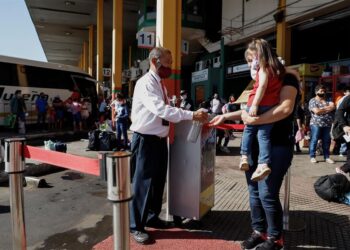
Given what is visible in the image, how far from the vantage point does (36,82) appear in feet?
57.7

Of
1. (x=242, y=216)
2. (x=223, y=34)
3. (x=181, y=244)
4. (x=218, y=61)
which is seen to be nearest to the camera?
(x=181, y=244)

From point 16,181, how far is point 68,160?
0.51 meters

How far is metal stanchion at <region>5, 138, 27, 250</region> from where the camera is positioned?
2797 mm

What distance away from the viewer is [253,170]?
130 inches

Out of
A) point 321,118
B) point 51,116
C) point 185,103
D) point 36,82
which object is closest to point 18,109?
point 51,116

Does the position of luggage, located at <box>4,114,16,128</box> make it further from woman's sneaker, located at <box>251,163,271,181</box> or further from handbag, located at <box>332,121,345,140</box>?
woman's sneaker, located at <box>251,163,271,181</box>

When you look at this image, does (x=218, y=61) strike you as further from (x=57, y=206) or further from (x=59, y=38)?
(x=59, y=38)

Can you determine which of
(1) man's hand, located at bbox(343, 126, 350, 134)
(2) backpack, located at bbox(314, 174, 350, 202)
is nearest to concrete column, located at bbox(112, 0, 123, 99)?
(2) backpack, located at bbox(314, 174, 350, 202)

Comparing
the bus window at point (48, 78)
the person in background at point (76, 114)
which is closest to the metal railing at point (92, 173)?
the person in background at point (76, 114)

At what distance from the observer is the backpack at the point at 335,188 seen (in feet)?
16.3

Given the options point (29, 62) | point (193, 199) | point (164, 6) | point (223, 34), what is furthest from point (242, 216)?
point (223, 34)

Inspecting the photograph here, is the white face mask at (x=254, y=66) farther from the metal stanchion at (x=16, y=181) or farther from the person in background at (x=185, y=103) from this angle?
the person in background at (x=185, y=103)

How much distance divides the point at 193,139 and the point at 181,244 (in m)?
1.07

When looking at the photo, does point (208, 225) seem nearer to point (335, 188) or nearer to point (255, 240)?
point (255, 240)
